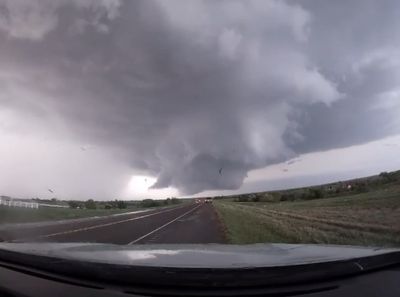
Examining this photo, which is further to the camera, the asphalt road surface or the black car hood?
the asphalt road surface

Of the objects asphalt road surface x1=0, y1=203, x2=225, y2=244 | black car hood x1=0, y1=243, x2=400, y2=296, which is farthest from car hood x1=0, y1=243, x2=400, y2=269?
asphalt road surface x1=0, y1=203, x2=225, y2=244

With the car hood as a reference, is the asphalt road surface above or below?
below

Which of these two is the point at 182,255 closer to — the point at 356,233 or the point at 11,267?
the point at 11,267

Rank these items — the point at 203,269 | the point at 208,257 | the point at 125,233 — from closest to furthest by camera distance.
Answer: the point at 203,269
the point at 208,257
the point at 125,233

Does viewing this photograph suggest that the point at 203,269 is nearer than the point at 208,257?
Yes

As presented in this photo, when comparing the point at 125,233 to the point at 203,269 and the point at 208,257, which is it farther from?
the point at 203,269

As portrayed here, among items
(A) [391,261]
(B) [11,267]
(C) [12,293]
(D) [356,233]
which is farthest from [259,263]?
(D) [356,233]

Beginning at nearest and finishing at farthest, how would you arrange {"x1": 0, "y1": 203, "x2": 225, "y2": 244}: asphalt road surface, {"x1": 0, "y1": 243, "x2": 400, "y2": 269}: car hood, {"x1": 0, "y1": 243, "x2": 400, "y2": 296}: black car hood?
{"x1": 0, "y1": 243, "x2": 400, "y2": 296}: black car hood → {"x1": 0, "y1": 243, "x2": 400, "y2": 269}: car hood → {"x1": 0, "y1": 203, "x2": 225, "y2": 244}: asphalt road surface

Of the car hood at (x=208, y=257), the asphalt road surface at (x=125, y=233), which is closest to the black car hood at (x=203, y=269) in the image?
the car hood at (x=208, y=257)

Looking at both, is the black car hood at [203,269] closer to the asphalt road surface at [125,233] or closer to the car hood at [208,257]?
the car hood at [208,257]

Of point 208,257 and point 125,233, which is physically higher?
point 208,257

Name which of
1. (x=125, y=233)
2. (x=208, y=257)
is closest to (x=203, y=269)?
(x=208, y=257)

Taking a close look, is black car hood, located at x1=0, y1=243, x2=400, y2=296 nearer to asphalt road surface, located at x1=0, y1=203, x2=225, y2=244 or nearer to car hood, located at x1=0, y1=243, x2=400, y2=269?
car hood, located at x1=0, y1=243, x2=400, y2=269

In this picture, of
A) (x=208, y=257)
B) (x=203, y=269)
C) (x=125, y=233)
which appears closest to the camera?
(x=203, y=269)
